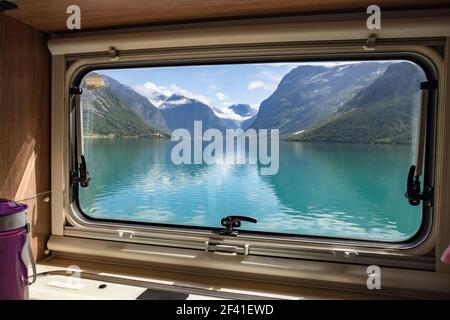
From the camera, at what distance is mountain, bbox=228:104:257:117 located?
2.43 meters

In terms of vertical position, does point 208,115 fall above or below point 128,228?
above

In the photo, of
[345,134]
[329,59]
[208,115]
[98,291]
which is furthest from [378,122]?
[98,291]

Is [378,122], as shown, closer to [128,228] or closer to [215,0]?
[215,0]

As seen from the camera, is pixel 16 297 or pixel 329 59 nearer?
pixel 16 297

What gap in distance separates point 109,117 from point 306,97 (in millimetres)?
1648

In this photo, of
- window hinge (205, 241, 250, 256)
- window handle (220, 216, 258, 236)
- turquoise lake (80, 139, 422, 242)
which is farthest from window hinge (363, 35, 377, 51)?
window hinge (205, 241, 250, 256)

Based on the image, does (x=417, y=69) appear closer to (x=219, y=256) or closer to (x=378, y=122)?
(x=378, y=122)

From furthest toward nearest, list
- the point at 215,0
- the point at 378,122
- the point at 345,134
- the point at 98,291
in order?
the point at 345,134 < the point at 378,122 < the point at 98,291 < the point at 215,0

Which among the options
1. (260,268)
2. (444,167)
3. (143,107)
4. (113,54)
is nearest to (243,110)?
(143,107)

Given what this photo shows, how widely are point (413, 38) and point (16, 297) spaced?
1.77 metres

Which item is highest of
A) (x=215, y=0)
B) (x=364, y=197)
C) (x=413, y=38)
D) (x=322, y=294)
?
(x=215, y=0)

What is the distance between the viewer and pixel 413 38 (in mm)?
1215

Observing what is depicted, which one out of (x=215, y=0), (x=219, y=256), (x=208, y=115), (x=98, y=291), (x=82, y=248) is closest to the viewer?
(x=215, y=0)

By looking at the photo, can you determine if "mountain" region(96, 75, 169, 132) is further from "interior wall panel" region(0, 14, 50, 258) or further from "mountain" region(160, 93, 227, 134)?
"interior wall panel" region(0, 14, 50, 258)
